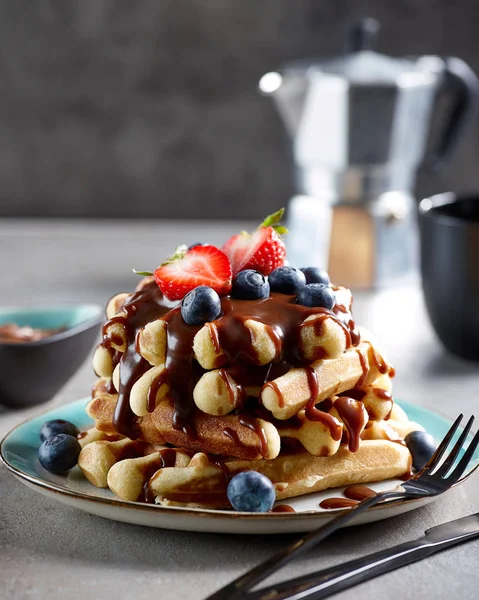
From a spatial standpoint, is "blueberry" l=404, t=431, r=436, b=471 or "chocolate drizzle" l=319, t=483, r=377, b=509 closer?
"chocolate drizzle" l=319, t=483, r=377, b=509

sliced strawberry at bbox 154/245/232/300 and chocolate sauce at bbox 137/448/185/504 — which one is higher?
sliced strawberry at bbox 154/245/232/300

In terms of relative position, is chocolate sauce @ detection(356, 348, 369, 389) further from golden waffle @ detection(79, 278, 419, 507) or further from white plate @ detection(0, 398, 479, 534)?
white plate @ detection(0, 398, 479, 534)


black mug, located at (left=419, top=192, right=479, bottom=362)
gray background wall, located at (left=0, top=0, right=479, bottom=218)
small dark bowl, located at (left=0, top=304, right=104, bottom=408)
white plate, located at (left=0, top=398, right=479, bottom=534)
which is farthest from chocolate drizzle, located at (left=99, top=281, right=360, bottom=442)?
gray background wall, located at (left=0, top=0, right=479, bottom=218)

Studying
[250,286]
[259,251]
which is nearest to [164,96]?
[259,251]

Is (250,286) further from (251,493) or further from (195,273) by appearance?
(251,493)

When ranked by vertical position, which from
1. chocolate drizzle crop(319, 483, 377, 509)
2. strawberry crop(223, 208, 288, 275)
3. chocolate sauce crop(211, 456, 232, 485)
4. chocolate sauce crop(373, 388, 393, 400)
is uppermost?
strawberry crop(223, 208, 288, 275)

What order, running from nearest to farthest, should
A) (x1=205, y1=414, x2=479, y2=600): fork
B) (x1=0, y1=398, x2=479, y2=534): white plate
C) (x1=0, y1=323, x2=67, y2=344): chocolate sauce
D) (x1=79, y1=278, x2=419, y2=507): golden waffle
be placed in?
(x1=205, y1=414, x2=479, y2=600): fork < (x1=0, y1=398, x2=479, y2=534): white plate < (x1=79, y1=278, x2=419, y2=507): golden waffle < (x1=0, y1=323, x2=67, y2=344): chocolate sauce
